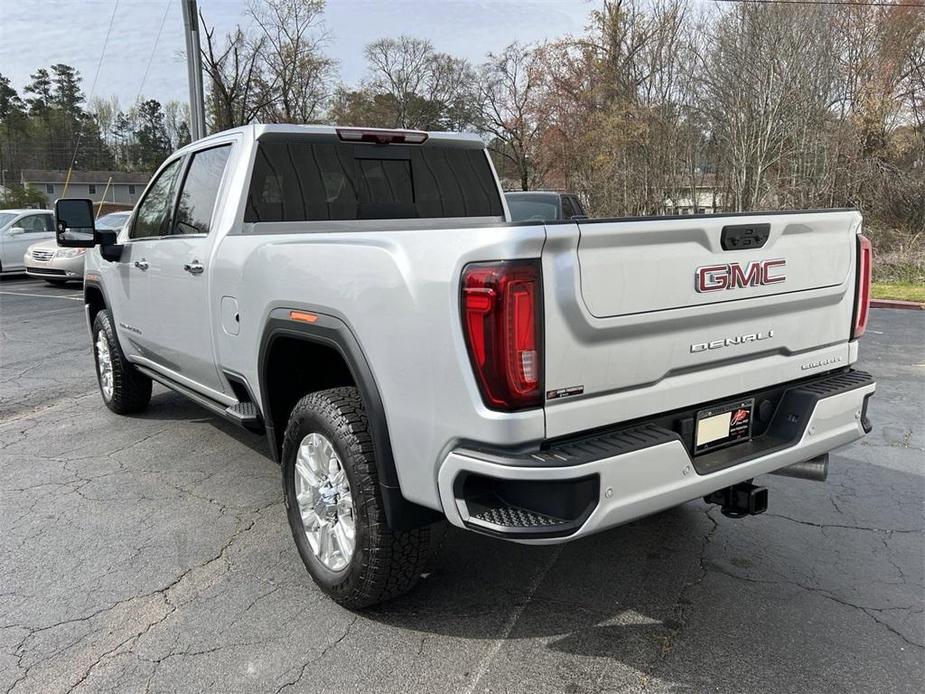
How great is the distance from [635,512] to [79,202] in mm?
4446

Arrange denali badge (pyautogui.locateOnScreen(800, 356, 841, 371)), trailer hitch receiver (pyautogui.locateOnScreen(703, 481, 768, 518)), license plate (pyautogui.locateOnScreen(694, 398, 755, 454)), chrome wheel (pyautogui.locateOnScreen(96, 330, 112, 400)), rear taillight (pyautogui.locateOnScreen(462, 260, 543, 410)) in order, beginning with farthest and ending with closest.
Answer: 1. chrome wheel (pyautogui.locateOnScreen(96, 330, 112, 400))
2. denali badge (pyautogui.locateOnScreen(800, 356, 841, 371))
3. trailer hitch receiver (pyautogui.locateOnScreen(703, 481, 768, 518))
4. license plate (pyautogui.locateOnScreen(694, 398, 755, 454))
5. rear taillight (pyautogui.locateOnScreen(462, 260, 543, 410))

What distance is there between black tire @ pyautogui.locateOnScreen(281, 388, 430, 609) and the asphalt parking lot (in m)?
0.15

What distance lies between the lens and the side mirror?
16.4ft

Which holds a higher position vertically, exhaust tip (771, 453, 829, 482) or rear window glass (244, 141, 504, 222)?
rear window glass (244, 141, 504, 222)

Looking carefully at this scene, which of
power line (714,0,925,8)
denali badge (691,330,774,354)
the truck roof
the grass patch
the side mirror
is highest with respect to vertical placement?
power line (714,0,925,8)

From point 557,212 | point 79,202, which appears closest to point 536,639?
point 79,202

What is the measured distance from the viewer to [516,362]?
7.28ft

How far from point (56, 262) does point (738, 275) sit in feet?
51.8

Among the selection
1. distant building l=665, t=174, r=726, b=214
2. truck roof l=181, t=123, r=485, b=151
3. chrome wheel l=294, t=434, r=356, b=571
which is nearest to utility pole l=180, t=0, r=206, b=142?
truck roof l=181, t=123, r=485, b=151

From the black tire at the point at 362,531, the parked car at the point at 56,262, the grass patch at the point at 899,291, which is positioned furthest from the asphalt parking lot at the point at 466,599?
the parked car at the point at 56,262

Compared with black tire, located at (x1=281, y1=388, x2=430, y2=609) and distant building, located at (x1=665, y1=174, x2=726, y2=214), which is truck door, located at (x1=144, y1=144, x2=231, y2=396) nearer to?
black tire, located at (x1=281, y1=388, x2=430, y2=609)

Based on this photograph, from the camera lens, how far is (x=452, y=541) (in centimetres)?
365

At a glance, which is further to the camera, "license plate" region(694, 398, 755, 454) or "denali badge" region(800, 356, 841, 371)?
"denali badge" region(800, 356, 841, 371)

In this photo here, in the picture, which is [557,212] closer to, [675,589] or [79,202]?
[79,202]
